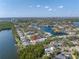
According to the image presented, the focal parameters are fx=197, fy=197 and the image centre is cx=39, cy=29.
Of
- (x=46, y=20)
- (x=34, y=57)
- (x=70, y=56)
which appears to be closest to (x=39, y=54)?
(x=34, y=57)

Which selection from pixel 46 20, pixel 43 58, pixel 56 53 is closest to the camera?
pixel 43 58

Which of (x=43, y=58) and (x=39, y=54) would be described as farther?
(x=39, y=54)

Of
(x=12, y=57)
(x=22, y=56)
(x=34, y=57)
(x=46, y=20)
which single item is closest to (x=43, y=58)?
(x=34, y=57)

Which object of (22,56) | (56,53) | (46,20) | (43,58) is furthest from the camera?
(46,20)

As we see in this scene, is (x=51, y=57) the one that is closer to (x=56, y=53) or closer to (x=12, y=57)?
(x=56, y=53)

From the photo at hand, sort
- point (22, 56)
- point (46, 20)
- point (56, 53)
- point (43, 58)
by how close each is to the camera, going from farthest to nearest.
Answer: point (46, 20), point (56, 53), point (22, 56), point (43, 58)

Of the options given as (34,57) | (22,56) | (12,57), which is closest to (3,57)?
Result: (12,57)

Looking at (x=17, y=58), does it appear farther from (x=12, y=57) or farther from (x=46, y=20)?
(x=46, y=20)

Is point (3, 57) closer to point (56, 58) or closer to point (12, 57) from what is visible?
point (12, 57)

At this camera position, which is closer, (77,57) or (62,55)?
(77,57)
